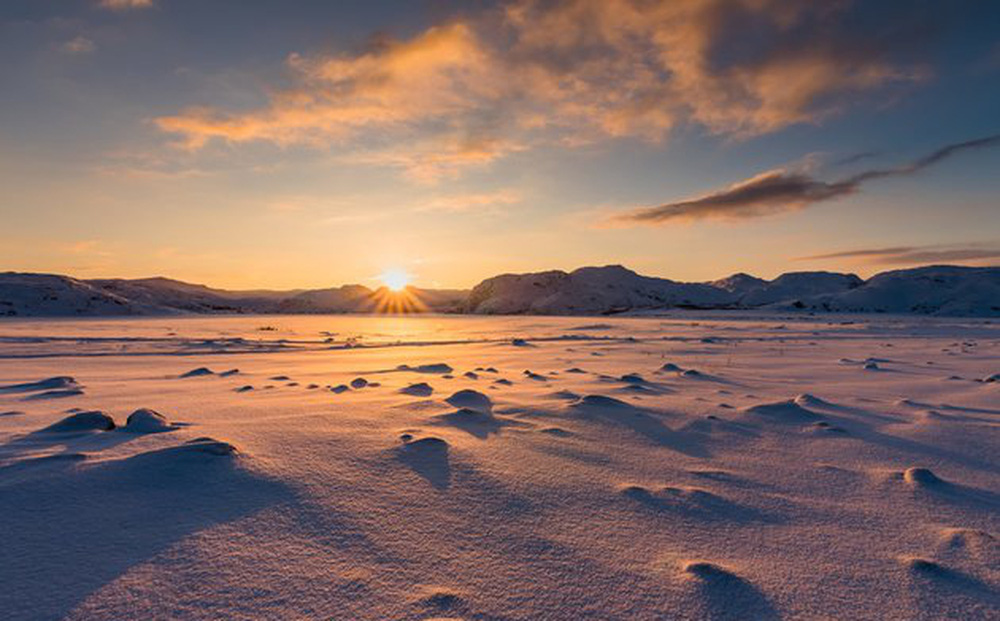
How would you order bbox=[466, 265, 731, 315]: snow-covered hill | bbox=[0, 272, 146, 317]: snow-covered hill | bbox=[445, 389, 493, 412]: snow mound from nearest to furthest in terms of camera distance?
bbox=[445, 389, 493, 412]: snow mound
bbox=[0, 272, 146, 317]: snow-covered hill
bbox=[466, 265, 731, 315]: snow-covered hill

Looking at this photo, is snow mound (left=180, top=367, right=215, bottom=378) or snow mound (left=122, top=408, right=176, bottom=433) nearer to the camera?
snow mound (left=122, top=408, right=176, bottom=433)

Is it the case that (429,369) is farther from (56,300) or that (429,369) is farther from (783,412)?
(56,300)

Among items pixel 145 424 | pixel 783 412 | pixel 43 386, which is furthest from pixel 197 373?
pixel 783 412

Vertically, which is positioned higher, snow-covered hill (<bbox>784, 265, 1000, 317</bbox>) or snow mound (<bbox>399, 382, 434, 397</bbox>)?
snow-covered hill (<bbox>784, 265, 1000, 317</bbox>)

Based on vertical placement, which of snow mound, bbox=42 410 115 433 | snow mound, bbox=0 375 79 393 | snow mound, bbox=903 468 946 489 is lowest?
snow mound, bbox=903 468 946 489

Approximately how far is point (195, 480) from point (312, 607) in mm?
1095

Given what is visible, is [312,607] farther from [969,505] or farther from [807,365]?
[807,365]

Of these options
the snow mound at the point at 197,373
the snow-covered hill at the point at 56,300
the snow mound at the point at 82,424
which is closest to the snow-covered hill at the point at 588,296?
the snow-covered hill at the point at 56,300

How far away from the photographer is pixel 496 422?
3492 mm

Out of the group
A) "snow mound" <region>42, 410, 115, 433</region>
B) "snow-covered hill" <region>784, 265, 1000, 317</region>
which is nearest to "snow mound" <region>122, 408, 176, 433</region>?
"snow mound" <region>42, 410, 115, 433</region>

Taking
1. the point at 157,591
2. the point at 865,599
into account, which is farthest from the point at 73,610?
the point at 865,599

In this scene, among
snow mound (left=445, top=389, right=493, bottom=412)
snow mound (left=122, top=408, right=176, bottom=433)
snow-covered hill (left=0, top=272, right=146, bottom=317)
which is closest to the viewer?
snow mound (left=122, top=408, right=176, bottom=433)

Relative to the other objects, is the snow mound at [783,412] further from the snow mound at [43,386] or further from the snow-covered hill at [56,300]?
the snow-covered hill at [56,300]

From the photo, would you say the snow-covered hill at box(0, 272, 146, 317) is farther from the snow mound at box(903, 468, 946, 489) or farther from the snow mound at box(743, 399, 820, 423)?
→ the snow mound at box(903, 468, 946, 489)
